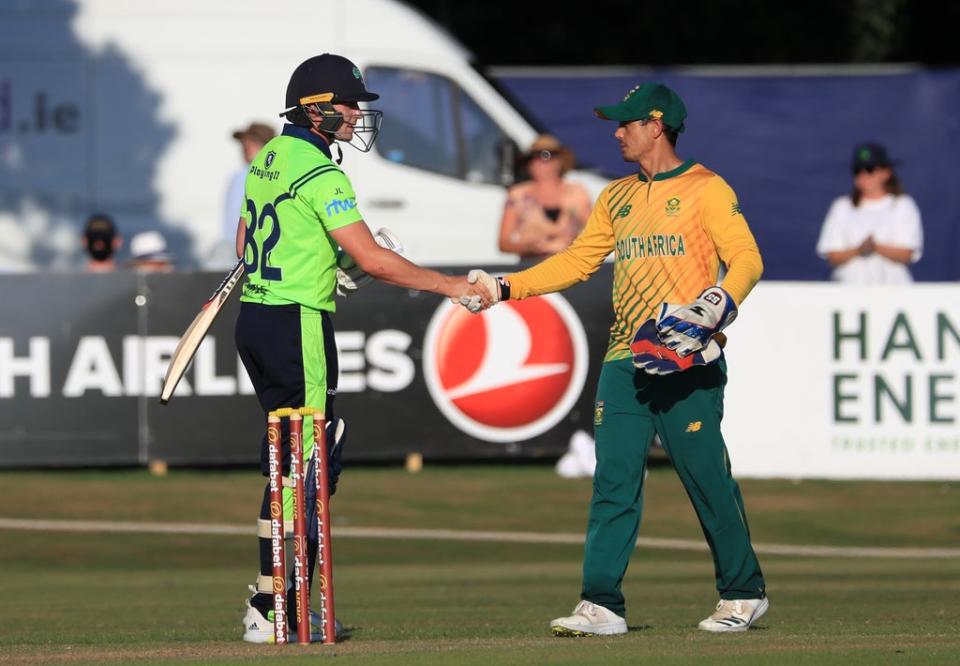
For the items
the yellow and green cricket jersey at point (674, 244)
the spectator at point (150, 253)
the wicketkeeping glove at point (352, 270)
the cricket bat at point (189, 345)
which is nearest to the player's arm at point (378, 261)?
the wicketkeeping glove at point (352, 270)

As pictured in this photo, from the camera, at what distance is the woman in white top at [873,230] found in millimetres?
16797

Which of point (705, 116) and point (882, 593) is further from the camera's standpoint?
point (705, 116)

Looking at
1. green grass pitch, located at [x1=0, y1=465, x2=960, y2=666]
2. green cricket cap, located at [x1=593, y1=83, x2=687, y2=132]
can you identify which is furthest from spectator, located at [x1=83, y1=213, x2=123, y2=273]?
green cricket cap, located at [x1=593, y1=83, x2=687, y2=132]

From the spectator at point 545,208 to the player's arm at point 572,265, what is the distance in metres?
7.49

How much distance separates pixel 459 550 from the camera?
44.0 ft

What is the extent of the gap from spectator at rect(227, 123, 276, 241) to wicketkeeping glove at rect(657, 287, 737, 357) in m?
7.55

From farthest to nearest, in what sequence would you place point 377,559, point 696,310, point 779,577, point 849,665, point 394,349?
point 394,349 → point 377,559 → point 779,577 → point 696,310 → point 849,665

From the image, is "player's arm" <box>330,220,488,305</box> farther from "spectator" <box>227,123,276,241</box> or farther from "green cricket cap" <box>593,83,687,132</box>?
"spectator" <box>227,123,276,241</box>

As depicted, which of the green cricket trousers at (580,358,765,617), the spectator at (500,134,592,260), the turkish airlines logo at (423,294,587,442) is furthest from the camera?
the spectator at (500,134,592,260)

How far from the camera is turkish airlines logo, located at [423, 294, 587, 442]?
15.5m

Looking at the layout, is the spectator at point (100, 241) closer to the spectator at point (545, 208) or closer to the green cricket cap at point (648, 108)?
the spectator at point (545, 208)

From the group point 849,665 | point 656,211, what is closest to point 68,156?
point 656,211

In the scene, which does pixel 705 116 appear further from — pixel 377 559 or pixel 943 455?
pixel 377 559

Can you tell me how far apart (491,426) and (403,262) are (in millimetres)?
7417
